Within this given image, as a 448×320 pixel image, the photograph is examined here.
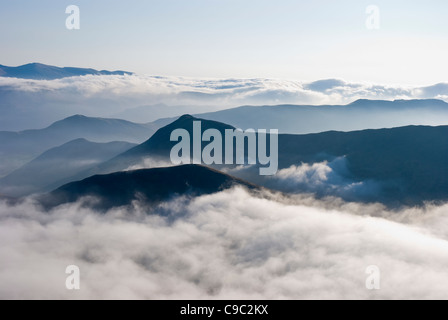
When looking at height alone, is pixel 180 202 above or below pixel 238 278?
above

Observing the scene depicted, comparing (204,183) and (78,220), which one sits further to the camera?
(204,183)

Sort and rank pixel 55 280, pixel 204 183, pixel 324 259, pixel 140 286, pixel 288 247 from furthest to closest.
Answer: pixel 204 183 < pixel 288 247 < pixel 324 259 < pixel 140 286 < pixel 55 280

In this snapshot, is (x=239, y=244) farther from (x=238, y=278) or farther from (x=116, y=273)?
(x=116, y=273)
